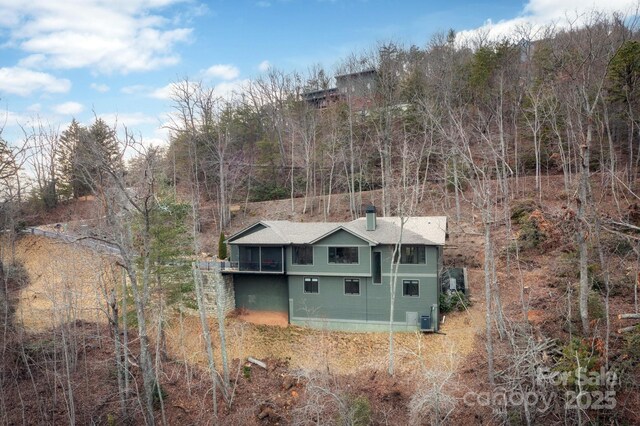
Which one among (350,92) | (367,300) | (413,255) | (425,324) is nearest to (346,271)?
(367,300)

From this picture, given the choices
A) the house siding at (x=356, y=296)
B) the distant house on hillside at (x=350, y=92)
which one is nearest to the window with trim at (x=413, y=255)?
the house siding at (x=356, y=296)

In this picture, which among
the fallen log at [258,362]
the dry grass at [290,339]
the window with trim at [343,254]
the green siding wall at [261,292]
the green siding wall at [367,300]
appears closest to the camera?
the dry grass at [290,339]

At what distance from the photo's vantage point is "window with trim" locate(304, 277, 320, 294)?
22631mm

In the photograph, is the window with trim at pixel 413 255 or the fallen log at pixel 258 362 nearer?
the fallen log at pixel 258 362

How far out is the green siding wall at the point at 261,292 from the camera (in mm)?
23594

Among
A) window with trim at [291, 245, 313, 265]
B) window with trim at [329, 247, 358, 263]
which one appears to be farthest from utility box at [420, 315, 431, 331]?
window with trim at [291, 245, 313, 265]

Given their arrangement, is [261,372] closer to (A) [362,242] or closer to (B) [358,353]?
(B) [358,353]

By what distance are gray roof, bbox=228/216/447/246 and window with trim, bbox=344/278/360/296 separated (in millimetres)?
2367

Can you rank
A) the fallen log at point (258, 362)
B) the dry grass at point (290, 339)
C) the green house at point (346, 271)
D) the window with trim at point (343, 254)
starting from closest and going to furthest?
the dry grass at point (290, 339) → the fallen log at point (258, 362) → the green house at point (346, 271) → the window with trim at point (343, 254)

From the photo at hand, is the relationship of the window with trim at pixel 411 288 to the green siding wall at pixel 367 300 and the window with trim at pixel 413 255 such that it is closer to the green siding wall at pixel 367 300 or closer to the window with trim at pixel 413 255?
the green siding wall at pixel 367 300

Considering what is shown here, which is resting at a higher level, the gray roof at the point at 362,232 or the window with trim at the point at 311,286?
the gray roof at the point at 362,232

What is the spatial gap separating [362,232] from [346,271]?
2207 millimetres

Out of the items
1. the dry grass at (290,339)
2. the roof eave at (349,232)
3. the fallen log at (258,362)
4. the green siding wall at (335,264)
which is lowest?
the fallen log at (258,362)

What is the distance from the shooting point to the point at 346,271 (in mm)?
21922
